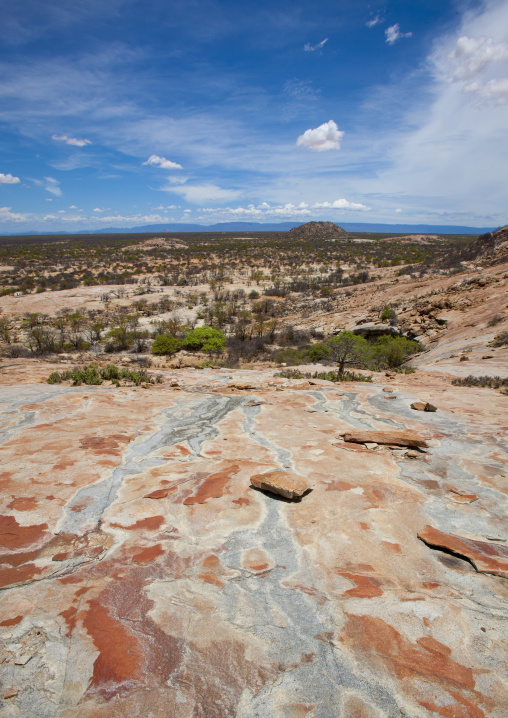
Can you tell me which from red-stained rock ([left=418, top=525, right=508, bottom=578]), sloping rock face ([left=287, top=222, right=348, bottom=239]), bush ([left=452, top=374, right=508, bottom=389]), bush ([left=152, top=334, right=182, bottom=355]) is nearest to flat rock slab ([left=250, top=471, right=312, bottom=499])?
red-stained rock ([left=418, top=525, right=508, bottom=578])

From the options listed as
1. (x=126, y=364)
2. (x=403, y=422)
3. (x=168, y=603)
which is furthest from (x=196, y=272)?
(x=168, y=603)

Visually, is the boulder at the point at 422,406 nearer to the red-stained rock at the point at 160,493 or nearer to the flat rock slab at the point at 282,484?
the flat rock slab at the point at 282,484

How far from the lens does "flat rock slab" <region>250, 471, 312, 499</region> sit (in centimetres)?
405

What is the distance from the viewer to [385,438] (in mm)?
5844

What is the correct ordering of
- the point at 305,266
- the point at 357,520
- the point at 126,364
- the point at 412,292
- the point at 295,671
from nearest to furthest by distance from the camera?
the point at 295,671 < the point at 357,520 < the point at 126,364 < the point at 412,292 < the point at 305,266

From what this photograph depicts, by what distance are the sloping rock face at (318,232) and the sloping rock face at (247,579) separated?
108m

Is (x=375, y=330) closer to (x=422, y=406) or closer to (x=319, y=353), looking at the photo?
(x=319, y=353)

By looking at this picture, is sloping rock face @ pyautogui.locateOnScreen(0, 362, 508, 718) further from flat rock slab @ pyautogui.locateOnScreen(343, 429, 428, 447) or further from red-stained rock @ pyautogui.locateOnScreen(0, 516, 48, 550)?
flat rock slab @ pyautogui.locateOnScreen(343, 429, 428, 447)

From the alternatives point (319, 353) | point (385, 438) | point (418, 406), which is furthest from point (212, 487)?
point (319, 353)

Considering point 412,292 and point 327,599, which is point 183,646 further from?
point 412,292

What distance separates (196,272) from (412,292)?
30561 mm

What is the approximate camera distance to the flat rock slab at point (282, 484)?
405cm

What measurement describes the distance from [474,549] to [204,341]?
1896 centimetres

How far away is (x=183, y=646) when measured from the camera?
2285 mm
